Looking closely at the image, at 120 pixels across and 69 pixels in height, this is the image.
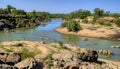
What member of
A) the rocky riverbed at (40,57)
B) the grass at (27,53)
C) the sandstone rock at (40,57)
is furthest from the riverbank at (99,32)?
the sandstone rock at (40,57)

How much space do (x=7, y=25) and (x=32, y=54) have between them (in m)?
67.1

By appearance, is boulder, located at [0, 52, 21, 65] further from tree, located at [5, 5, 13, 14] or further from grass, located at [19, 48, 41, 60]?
tree, located at [5, 5, 13, 14]

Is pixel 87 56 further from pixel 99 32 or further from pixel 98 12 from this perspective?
pixel 98 12

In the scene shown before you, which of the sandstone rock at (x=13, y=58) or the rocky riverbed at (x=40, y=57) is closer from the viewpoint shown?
the rocky riverbed at (x=40, y=57)

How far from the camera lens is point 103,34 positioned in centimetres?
6806

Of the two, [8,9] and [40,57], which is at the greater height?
[40,57]

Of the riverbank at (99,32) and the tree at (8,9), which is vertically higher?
the tree at (8,9)

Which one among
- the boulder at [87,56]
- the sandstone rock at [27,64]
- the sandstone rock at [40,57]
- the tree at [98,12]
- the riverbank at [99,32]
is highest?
the sandstone rock at [27,64]

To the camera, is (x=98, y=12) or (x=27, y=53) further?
(x=98, y=12)

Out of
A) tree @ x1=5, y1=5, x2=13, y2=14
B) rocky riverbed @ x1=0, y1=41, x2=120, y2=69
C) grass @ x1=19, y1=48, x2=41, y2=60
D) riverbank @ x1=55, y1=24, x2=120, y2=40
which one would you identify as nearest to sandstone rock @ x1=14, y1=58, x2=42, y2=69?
rocky riverbed @ x1=0, y1=41, x2=120, y2=69

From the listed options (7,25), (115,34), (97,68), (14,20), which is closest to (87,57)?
(97,68)

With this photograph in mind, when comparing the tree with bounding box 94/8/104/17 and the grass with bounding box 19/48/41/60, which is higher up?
the grass with bounding box 19/48/41/60

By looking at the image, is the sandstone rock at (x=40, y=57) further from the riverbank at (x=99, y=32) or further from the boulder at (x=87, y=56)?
the riverbank at (x=99, y=32)

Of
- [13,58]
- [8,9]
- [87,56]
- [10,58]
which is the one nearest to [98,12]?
[8,9]
